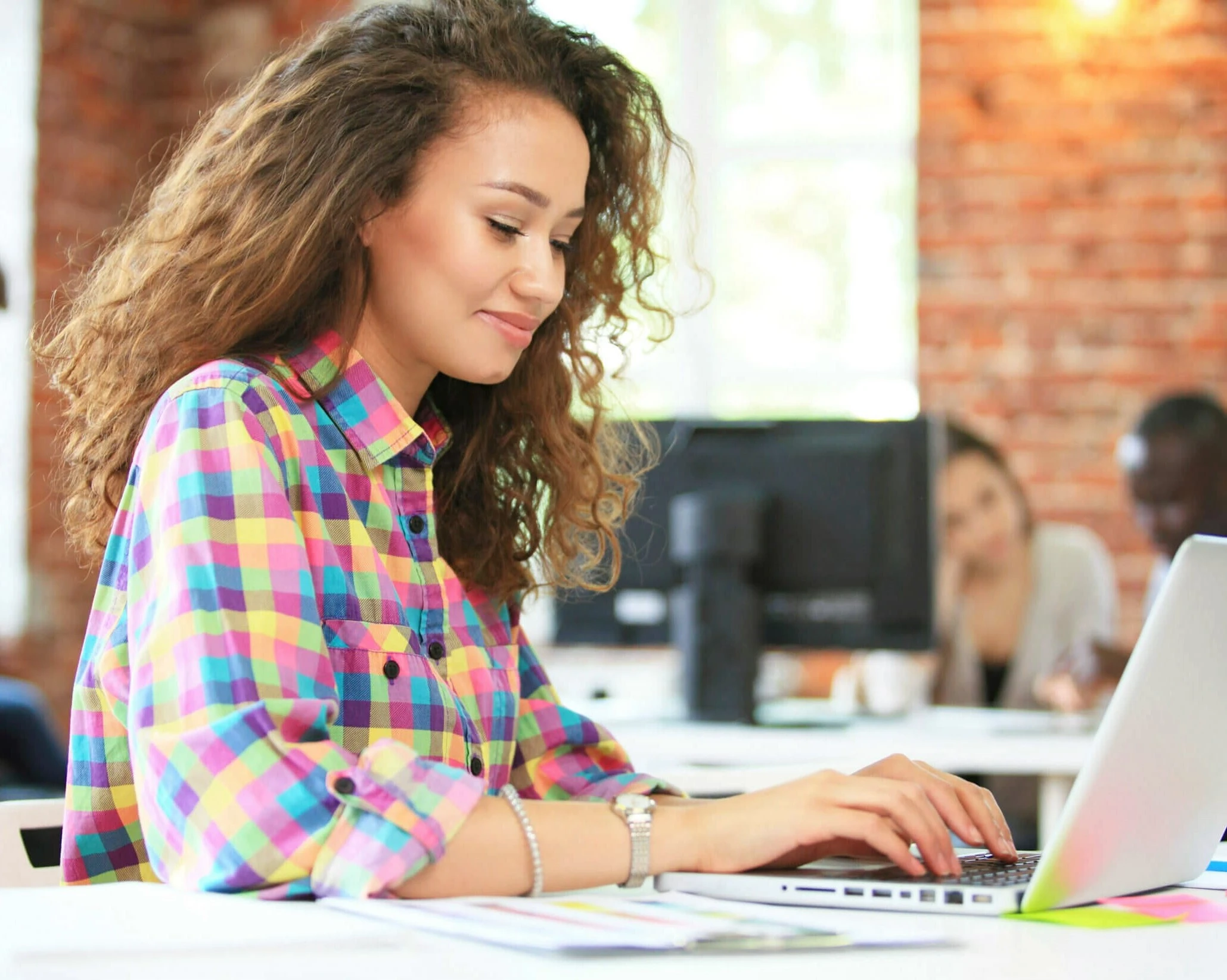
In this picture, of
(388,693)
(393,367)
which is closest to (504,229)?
(393,367)

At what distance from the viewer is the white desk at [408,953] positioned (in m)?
0.65

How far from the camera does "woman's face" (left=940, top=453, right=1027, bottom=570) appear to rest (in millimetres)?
3414

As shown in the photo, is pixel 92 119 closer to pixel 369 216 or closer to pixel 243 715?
pixel 369 216

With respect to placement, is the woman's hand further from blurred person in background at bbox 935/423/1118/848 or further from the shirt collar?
blurred person in background at bbox 935/423/1118/848

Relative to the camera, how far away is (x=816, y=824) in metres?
0.90

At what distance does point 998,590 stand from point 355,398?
2.60m

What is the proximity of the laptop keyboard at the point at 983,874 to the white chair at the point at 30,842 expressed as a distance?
2.25ft

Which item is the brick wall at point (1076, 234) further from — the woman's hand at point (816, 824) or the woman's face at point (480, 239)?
the woman's hand at point (816, 824)

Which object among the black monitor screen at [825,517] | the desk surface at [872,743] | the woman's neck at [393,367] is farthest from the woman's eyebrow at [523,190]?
the black monitor screen at [825,517]

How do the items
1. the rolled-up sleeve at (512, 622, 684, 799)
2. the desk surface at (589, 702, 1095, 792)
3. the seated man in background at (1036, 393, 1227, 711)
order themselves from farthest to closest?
the seated man in background at (1036, 393, 1227, 711)
the desk surface at (589, 702, 1095, 792)
the rolled-up sleeve at (512, 622, 684, 799)

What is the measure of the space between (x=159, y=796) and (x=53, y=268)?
3.75 metres

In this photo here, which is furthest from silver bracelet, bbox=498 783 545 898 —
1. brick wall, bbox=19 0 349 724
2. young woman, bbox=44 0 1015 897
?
brick wall, bbox=19 0 349 724

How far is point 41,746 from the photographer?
3250mm

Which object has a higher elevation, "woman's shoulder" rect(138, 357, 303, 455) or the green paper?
"woman's shoulder" rect(138, 357, 303, 455)
